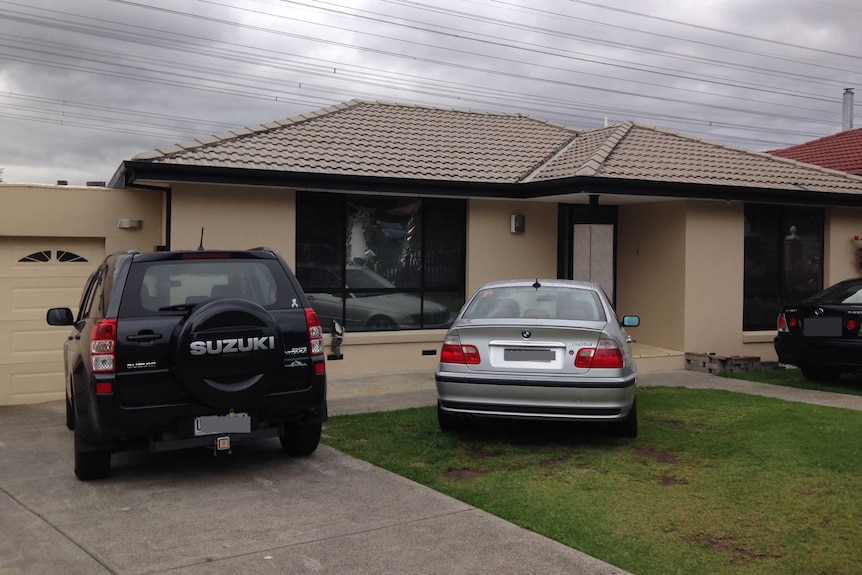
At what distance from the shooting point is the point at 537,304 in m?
7.84

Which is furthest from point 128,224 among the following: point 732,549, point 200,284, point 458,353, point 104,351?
point 732,549

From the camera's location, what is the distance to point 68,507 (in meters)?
5.79

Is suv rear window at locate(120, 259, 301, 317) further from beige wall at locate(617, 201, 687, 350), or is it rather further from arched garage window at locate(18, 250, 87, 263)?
beige wall at locate(617, 201, 687, 350)

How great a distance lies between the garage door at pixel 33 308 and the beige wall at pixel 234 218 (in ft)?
5.40

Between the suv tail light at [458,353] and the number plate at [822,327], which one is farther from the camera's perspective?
the number plate at [822,327]

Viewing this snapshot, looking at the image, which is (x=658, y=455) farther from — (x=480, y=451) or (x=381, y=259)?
(x=381, y=259)

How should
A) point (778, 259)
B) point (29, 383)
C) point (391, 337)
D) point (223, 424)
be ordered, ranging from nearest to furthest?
point (223, 424)
point (29, 383)
point (391, 337)
point (778, 259)

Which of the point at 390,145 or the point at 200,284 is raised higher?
the point at 390,145

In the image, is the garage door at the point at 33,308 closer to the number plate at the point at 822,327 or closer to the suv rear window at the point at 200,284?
the suv rear window at the point at 200,284

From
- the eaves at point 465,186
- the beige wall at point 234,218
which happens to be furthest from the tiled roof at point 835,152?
the beige wall at point 234,218

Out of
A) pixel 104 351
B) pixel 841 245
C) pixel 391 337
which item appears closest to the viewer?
pixel 104 351

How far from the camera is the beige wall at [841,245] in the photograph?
1455cm

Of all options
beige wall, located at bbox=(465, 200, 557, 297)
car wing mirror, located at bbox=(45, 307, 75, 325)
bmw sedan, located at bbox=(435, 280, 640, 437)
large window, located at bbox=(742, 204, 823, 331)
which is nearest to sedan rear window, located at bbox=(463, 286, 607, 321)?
bmw sedan, located at bbox=(435, 280, 640, 437)

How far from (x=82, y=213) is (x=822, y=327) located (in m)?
10.1
